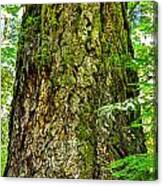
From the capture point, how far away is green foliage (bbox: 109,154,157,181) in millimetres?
2908

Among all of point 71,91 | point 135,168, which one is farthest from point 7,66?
point 135,168

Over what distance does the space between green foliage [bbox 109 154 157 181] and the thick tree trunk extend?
1.2 inches

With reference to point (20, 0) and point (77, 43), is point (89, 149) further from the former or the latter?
point (20, 0)

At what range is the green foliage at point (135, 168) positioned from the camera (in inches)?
114

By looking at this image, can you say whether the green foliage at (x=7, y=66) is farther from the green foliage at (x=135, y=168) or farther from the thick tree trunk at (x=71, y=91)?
the green foliage at (x=135, y=168)

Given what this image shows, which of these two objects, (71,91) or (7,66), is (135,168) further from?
(7,66)

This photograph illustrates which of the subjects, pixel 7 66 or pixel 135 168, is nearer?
pixel 135 168

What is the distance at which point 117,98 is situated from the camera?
295 centimetres

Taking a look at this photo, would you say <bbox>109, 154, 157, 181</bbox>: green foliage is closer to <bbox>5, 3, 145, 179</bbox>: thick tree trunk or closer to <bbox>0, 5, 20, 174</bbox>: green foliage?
<bbox>5, 3, 145, 179</bbox>: thick tree trunk

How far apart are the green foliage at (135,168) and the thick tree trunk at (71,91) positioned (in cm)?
3

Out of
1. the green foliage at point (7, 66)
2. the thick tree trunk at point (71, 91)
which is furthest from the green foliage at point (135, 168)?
the green foliage at point (7, 66)

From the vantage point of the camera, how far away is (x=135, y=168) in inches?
116

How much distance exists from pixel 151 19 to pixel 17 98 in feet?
2.21

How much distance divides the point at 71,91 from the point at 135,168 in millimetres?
423
